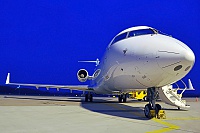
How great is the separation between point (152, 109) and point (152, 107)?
0.15 m

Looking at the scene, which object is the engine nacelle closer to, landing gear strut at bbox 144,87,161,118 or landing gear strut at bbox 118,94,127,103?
landing gear strut at bbox 118,94,127,103

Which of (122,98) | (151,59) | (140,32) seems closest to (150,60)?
(151,59)

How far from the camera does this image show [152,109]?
9086mm

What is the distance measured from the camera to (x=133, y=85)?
977 cm

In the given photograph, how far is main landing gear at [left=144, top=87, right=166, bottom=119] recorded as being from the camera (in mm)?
8883

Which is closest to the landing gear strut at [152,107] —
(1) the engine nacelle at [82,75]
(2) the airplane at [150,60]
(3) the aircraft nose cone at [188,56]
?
(2) the airplane at [150,60]

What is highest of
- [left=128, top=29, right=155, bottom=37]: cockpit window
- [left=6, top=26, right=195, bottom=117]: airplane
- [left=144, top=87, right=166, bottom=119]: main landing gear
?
[left=128, top=29, right=155, bottom=37]: cockpit window

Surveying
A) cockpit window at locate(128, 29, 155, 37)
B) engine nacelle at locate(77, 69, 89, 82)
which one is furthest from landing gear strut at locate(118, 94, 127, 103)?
cockpit window at locate(128, 29, 155, 37)

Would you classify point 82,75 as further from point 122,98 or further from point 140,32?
point 140,32

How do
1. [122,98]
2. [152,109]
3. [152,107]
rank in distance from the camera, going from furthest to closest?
[122,98], [152,107], [152,109]

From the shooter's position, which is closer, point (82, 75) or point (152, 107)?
point (152, 107)

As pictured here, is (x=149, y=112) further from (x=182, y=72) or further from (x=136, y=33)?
(x=136, y=33)

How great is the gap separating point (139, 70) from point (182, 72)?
147cm

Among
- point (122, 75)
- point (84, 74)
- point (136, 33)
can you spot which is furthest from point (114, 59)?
point (84, 74)
